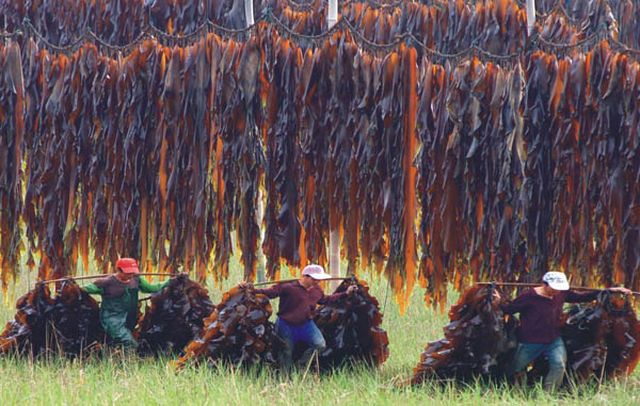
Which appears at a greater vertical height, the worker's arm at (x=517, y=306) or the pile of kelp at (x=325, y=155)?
the pile of kelp at (x=325, y=155)

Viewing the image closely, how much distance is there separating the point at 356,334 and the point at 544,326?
1395 mm

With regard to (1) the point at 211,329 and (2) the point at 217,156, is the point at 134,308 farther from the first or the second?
(2) the point at 217,156

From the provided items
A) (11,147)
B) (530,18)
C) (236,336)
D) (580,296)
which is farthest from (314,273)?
(11,147)

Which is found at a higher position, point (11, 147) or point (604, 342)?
point (11, 147)

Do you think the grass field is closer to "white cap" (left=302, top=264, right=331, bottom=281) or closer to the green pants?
the green pants

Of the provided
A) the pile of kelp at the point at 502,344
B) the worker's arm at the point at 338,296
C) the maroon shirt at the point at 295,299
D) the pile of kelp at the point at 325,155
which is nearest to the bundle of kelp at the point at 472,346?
the pile of kelp at the point at 502,344

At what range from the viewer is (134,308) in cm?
786

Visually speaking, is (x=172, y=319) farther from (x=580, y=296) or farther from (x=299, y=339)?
(x=580, y=296)

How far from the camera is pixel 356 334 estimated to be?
7.46m

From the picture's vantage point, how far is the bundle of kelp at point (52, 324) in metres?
7.61

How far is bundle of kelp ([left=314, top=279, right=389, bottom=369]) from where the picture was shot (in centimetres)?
744

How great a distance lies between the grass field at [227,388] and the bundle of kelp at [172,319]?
0.96ft

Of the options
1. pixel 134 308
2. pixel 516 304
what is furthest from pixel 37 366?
pixel 516 304

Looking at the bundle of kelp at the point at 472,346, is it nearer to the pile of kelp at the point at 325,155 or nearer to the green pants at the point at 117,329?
the pile of kelp at the point at 325,155
